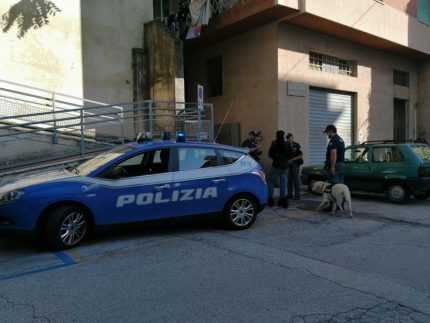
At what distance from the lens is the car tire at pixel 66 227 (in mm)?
5227

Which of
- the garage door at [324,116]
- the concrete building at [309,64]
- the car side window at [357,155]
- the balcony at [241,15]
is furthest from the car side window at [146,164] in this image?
the garage door at [324,116]

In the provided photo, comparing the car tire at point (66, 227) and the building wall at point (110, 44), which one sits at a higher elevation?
the building wall at point (110, 44)

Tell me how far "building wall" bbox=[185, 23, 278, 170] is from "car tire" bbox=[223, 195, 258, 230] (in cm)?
662

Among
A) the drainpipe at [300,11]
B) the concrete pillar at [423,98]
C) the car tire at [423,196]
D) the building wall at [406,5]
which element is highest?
the building wall at [406,5]

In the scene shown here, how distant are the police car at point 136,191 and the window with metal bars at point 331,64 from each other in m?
8.78

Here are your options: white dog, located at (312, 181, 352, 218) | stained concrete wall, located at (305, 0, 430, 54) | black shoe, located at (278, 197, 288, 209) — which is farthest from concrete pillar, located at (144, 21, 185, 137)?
white dog, located at (312, 181, 352, 218)

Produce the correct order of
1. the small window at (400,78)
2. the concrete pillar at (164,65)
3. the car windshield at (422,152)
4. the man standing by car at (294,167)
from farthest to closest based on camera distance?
the small window at (400,78) < the concrete pillar at (164,65) < the man standing by car at (294,167) < the car windshield at (422,152)

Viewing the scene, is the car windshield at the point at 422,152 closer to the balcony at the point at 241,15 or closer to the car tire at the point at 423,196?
the car tire at the point at 423,196

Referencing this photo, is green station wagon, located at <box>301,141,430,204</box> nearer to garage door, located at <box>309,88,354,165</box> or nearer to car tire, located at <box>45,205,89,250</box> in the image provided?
garage door, located at <box>309,88,354,165</box>

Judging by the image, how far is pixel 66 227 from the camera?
538cm

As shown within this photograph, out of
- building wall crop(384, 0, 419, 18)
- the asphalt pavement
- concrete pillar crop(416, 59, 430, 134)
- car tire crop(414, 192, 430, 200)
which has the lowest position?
the asphalt pavement

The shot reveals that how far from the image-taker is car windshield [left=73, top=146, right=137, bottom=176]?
5809 mm

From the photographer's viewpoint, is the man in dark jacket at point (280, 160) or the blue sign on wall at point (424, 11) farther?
→ the blue sign on wall at point (424, 11)

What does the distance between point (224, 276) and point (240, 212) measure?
222 cm
